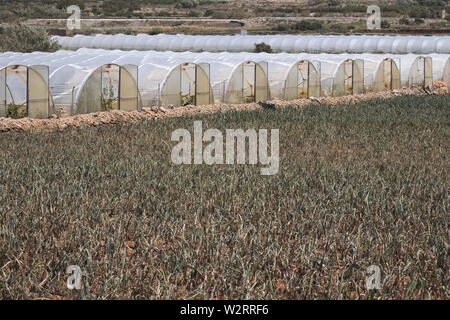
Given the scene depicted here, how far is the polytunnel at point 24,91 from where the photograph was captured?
17.6 meters

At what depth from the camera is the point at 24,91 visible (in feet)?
58.5

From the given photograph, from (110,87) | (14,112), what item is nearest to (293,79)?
(110,87)

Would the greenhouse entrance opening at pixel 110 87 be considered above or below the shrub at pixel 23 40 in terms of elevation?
below

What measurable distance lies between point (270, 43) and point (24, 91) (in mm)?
31404

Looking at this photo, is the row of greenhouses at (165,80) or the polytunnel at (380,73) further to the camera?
the polytunnel at (380,73)

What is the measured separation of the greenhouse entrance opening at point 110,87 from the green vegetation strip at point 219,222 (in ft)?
19.5

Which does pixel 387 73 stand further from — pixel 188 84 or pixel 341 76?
pixel 188 84

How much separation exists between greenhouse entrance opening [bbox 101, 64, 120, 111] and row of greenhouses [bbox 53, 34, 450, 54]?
2590 cm

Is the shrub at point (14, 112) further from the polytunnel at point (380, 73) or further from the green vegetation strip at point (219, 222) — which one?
the polytunnel at point (380, 73)

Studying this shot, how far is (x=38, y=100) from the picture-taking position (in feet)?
58.3

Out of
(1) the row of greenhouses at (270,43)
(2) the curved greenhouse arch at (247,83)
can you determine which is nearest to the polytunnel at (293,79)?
(2) the curved greenhouse arch at (247,83)

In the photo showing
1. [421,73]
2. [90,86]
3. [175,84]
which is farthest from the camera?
[421,73]

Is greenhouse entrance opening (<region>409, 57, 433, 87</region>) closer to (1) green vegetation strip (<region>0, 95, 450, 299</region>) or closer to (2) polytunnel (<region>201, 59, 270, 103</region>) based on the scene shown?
(2) polytunnel (<region>201, 59, 270, 103</region>)
